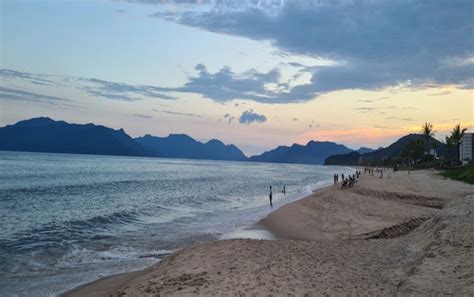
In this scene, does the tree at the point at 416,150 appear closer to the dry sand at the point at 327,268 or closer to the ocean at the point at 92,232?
the ocean at the point at 92,232

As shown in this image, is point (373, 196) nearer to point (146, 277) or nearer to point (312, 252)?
point (312, 252)

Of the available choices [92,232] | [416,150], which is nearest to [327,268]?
[92,232]

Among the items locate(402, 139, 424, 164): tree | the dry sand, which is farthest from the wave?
locate(402, 139, 424, 164): tree

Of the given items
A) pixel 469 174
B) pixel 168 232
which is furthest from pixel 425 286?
pixel 469 174

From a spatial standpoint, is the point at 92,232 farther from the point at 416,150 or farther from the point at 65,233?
the point at 416,150

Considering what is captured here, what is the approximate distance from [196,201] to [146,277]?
27.9 metres

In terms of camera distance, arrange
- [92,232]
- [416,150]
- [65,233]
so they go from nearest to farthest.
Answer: [65,233] → [92,232] → [416,150]

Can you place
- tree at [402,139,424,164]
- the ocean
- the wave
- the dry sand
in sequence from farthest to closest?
tree at [402,139,424,164] < the wave < the ocean < the dry sand

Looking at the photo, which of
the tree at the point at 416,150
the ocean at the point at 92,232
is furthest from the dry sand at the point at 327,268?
the tree at the point at 416,150

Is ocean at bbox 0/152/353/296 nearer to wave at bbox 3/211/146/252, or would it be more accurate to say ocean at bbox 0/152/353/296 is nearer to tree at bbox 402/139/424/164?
wave at bbox 3/211/146/252

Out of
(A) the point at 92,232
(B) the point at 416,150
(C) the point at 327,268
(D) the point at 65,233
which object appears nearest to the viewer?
(C) the point at 327,268

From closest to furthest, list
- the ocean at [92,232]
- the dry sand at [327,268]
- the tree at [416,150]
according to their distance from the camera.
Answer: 1. the dry sand at [327,268]
2. the ocean at [92,232]
3. the tree at [416,150]

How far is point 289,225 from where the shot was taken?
23.9 metres

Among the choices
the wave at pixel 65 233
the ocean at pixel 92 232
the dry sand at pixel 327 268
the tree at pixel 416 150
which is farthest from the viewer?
the tree at pixel 416 150
